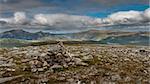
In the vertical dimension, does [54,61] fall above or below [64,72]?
above

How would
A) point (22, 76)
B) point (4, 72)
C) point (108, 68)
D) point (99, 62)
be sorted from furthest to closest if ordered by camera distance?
point (99, 62)
point (108, 68)
point (4, 72)
point (22, 76)

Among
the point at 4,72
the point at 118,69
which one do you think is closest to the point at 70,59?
the point at 118,69

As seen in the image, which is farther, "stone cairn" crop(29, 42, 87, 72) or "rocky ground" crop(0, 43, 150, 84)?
"stone cairn" crop(29, 42, 87, 72)

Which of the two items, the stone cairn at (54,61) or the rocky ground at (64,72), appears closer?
the rocky ground at (64,72)

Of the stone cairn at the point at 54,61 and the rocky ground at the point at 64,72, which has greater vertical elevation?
the stone cairn at the point at 54,61

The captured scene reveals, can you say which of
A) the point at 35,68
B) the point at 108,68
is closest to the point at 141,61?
the point at 108,68

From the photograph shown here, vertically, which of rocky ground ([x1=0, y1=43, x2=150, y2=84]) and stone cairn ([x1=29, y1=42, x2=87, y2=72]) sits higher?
stone cairn ([x1=29, y1=42, x2=87, y2=72])

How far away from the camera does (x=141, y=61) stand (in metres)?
108

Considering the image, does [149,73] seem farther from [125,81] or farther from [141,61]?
[141,61]

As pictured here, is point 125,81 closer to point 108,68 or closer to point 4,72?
point 108,68

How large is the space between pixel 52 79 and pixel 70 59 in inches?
800

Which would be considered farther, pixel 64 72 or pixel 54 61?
pixel 54 61

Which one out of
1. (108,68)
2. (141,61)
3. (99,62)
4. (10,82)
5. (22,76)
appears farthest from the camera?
(141,61)

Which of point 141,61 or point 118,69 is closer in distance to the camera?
point 118,69
